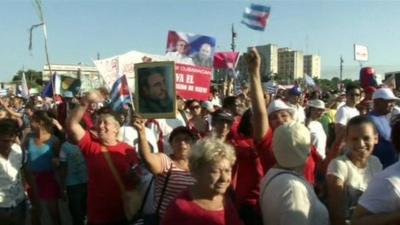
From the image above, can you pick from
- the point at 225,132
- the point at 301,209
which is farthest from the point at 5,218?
the point at 301,209

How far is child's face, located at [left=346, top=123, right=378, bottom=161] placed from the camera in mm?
3205

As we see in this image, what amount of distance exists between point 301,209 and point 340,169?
662 mm

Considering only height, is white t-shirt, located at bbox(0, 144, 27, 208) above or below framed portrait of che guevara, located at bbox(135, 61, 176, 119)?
below

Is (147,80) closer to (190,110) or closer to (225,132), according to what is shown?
(225,132)

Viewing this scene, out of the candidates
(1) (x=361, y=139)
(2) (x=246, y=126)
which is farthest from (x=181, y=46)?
(1) (x=361, y=139)

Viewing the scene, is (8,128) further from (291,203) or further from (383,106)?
(383,106)

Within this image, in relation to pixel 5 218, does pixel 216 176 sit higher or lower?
higher

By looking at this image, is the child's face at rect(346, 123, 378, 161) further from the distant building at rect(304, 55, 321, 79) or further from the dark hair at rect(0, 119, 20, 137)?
the distant building at rect(304, 55, 321, 79)

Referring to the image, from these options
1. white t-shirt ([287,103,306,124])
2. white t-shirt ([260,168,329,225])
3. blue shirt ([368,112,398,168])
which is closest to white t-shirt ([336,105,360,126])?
white t-shirt ([287,103,306,124])

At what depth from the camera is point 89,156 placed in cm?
443

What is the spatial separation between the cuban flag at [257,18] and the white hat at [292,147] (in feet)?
14.4

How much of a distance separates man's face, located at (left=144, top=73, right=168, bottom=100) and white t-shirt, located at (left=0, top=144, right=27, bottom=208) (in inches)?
63.0

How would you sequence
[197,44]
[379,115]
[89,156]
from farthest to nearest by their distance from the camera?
[197,44], [379,115], [89,156]

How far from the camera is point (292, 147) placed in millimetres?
2912
